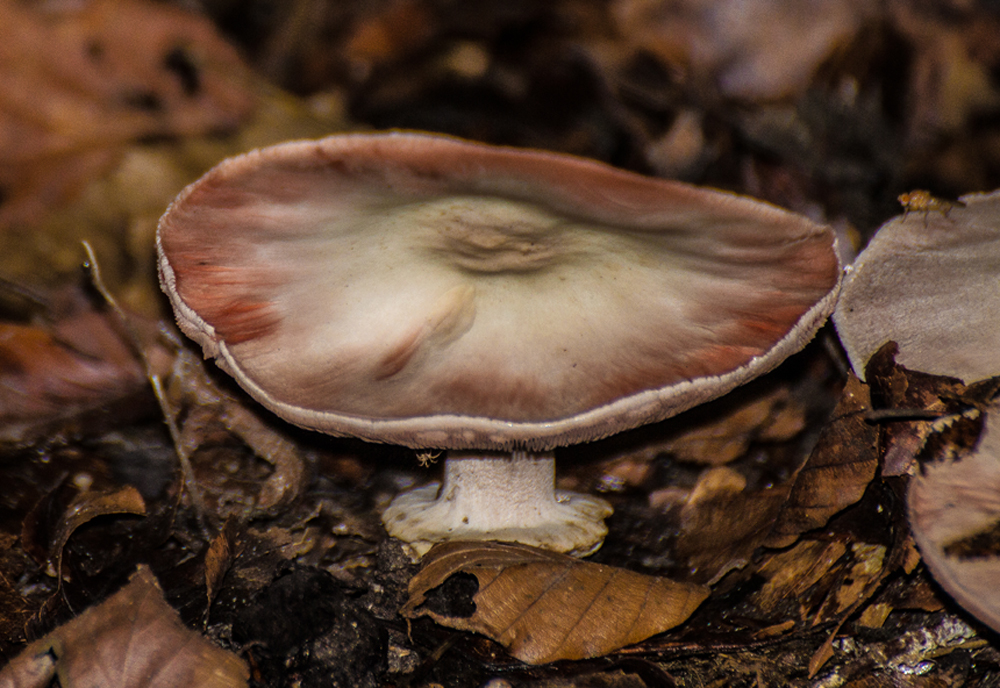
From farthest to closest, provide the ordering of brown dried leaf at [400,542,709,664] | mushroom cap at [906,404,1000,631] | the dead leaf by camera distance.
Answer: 1. the dead leaf
2. brown dried leaf at [400,542,709,664]
3. mushroom cap at [906,404,1000,631]

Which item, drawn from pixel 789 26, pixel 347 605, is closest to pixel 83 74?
pixel 347 605

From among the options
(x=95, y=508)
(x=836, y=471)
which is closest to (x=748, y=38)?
(x=836, y=471)

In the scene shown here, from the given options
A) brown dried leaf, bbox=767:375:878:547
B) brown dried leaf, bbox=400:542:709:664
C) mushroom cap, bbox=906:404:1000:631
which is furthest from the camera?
brown dried leaf, bbox=767:375:878:547

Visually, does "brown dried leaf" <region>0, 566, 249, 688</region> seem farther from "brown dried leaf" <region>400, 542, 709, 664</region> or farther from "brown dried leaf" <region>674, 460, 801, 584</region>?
"brown dried leaf" <region>674, 460, 801, 584</region>

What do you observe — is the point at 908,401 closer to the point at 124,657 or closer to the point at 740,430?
the point at 740,430

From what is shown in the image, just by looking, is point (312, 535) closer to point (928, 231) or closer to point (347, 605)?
point (347, 605)

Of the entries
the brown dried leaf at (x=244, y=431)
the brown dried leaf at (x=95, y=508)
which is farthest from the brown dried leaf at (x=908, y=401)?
the brown dried leaf at (x=95, y=508)

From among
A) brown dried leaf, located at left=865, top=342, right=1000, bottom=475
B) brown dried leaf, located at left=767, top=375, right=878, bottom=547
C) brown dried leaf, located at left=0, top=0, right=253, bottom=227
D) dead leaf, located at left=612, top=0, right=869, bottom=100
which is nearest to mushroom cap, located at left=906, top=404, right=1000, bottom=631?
brown dried leaf, located at left=865, top=342, right=1000, bottom=475
